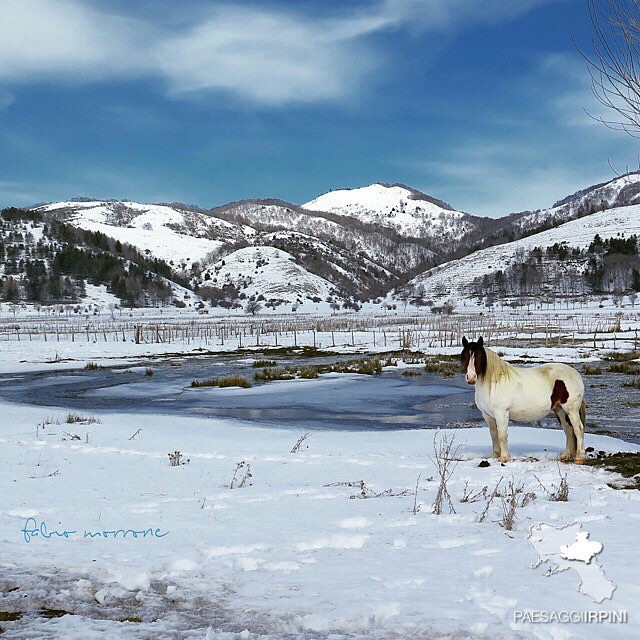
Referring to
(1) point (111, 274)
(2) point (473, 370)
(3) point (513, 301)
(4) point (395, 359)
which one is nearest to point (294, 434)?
(2) point (473, 370)

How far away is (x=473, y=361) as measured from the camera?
28.3 ft

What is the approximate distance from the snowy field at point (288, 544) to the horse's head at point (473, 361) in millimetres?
1320

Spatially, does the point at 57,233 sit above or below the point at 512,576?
above

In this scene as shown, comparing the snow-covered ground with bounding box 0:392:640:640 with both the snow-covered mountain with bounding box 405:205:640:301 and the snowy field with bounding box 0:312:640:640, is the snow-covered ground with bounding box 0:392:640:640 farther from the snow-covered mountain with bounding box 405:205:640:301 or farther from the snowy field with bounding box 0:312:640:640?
the snow-covered mountain with bounding box 405:205:640:301

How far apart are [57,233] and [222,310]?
56710 millimetres

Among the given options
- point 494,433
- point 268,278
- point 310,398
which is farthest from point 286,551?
point 268,278

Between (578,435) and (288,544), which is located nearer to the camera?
(288,544)

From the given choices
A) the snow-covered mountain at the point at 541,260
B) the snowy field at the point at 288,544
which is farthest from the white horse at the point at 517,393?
the snow-covered mountain at the point at 541,260

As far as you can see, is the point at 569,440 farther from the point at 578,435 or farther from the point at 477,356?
the point at 477,356

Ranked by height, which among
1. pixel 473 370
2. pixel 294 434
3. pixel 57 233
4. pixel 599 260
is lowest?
pixel 294 434

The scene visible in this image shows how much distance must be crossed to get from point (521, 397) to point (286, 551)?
5148 mm

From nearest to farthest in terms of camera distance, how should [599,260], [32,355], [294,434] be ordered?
[294,434] → [32,355] → [599,260]

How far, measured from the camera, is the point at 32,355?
3825cm

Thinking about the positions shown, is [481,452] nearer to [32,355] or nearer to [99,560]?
[99,560]
